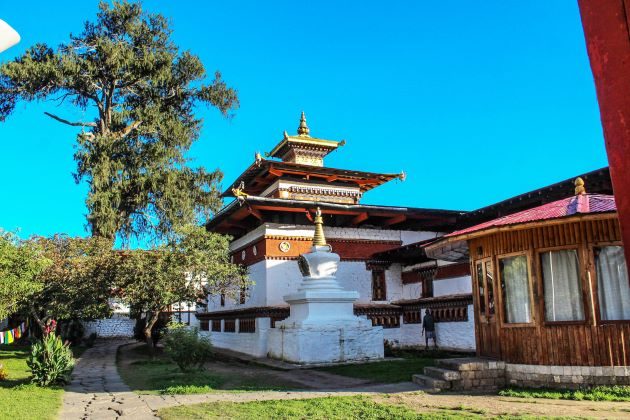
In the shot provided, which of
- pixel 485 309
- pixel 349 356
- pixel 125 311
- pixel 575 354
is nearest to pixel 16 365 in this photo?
pixel 349 356

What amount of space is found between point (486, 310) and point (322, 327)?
21.9 feet

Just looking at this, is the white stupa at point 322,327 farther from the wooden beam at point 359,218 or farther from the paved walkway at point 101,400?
the paved walkway at point 101,400

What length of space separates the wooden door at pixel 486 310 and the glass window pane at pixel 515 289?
25cm

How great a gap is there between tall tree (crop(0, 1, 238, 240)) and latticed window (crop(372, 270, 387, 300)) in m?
11.8

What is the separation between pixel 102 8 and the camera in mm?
30078

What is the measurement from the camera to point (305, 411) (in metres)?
8.58

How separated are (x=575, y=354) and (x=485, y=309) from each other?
226cm

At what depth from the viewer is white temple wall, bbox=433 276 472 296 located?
748 inches

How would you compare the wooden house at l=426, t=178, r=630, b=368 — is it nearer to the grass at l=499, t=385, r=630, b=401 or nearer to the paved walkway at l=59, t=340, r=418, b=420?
the grass at l=499, t=385, r=630, b=401

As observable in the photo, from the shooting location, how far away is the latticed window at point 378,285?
76.2 feet

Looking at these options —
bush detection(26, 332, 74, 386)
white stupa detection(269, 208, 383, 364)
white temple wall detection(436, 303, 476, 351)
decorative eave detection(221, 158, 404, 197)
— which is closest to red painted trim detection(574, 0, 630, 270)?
bush detection(26, 332, 74, 386)

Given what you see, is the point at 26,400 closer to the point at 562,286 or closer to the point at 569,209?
the point at 562,286

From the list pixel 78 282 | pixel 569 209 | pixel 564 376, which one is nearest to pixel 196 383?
pixel 564 376

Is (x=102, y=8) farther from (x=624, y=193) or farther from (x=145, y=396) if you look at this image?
(x=624, y=193)
